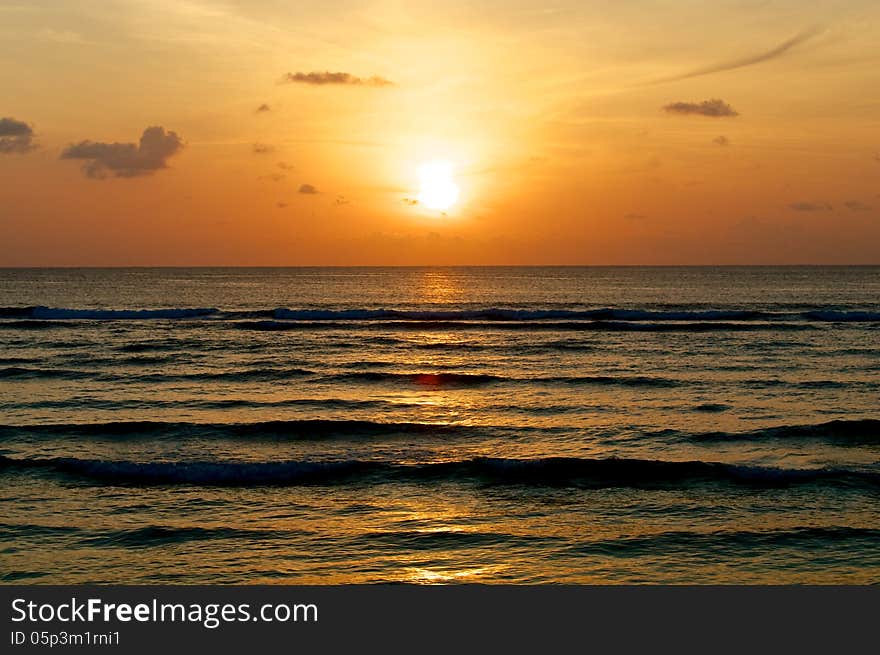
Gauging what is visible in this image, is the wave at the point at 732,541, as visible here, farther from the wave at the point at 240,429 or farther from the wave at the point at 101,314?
the wave at the point at 101,314

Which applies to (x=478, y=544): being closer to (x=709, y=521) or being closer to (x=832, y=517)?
(x=709, y=521)

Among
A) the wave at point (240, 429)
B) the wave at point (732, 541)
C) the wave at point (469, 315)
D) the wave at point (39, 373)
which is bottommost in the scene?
the wave at point (732, 541)

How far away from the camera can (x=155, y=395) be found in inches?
1129

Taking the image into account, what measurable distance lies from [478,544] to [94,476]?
30.8 feet

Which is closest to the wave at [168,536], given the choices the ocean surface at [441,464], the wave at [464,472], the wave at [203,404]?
the ocean surface at [441,464]

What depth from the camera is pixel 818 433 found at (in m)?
21.6

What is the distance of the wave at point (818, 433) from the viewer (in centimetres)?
2119

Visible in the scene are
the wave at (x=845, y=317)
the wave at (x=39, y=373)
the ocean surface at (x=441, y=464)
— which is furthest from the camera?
the wave at (x=845, y=317)

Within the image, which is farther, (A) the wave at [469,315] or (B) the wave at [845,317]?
(A) the wave at [469,315]

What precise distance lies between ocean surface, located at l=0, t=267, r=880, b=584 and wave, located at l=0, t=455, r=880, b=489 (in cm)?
7

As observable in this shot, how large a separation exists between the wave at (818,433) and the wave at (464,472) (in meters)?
3.41

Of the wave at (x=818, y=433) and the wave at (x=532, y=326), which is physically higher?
the wave at (x=532, y=326)

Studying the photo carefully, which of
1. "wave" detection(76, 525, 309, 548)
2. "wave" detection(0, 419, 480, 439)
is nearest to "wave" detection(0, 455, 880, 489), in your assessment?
"wave" detection(76, 525, 309, 548)
